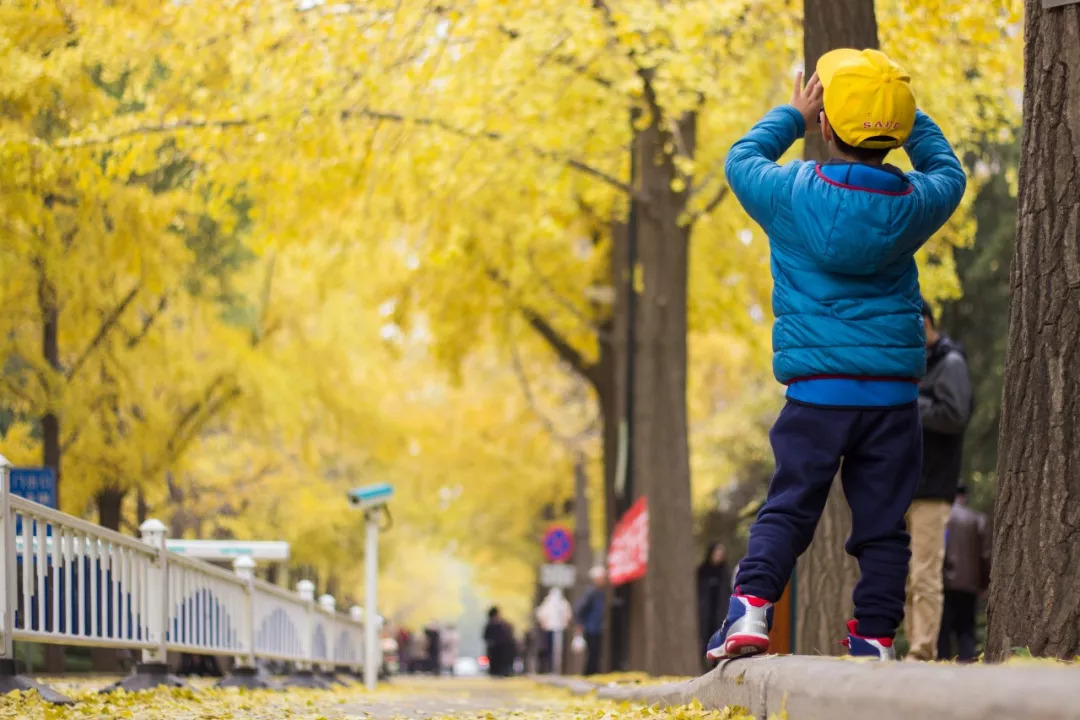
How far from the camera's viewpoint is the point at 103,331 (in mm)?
→ 18578

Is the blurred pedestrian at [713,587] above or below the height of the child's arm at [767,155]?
below

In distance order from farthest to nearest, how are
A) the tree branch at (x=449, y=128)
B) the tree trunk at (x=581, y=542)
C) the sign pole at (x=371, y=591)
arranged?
1. the tree trunk at (x=581, y=542)
2. the sign pole at (x=371, y=591)
3. the tree branch at (x=449, y=128)

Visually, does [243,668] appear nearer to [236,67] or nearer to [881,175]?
[236,67]

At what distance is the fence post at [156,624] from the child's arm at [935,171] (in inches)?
247

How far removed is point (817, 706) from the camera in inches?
155

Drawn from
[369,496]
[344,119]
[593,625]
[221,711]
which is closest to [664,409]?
[369,496]

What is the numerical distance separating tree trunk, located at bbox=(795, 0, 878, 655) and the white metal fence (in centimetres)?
392

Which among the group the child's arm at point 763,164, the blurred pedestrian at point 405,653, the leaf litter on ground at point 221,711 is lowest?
the blurred pedestrian at point 405,653

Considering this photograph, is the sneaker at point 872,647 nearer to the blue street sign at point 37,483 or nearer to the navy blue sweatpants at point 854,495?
the navy blue sweatpants at point 854,495

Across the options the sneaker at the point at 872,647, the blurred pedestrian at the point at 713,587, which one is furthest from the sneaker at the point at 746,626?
the blurred pedestrian at the point at 713,587

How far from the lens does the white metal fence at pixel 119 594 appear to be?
7.97m

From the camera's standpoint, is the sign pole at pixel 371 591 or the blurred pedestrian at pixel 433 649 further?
the blurred pedestrian at pixel 433 649

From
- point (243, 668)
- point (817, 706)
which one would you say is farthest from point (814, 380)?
point (243, 668)

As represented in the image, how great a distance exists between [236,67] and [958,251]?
1040 centimetres
